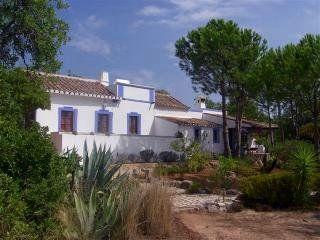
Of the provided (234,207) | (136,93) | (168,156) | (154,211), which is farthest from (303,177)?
(136,93)

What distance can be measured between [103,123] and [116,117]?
950mm

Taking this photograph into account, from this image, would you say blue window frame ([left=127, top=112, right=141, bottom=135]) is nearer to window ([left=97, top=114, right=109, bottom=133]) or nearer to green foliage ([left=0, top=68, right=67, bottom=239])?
window ([left=97, top=114, right=109, bottom=133])

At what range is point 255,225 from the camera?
10406mm

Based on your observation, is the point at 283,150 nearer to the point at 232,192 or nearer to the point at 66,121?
the point at 232,192

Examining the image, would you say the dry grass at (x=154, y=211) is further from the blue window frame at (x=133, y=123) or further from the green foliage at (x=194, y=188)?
the blue window frame at (x=133, y=123)

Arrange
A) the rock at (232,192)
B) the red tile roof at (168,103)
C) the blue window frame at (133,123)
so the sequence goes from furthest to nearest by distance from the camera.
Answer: the red tile roof at (168,103) < the blue window frame at (133,123) < the rock at (232,192)

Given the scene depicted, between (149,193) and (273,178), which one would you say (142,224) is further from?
(273,178)

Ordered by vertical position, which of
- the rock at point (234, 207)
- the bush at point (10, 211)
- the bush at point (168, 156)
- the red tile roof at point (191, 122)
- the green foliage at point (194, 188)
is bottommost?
the rock at point (234, 207)

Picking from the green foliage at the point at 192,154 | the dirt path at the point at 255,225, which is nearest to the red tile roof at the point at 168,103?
the green foliage at the point at 192,154

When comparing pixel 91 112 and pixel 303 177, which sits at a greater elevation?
pixel 91 112

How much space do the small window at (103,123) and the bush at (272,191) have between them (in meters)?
16.1

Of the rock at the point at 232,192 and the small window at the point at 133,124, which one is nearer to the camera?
the rock at the point at 232,192

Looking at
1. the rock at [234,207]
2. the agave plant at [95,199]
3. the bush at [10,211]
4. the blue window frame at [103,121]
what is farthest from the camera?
the blue window frame at [103,121]

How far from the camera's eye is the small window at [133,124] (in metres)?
30.3
